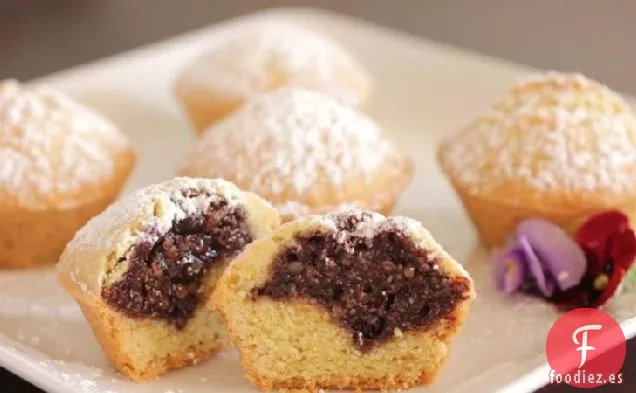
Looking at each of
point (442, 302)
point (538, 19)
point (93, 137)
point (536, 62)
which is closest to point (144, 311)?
point (442, 302)

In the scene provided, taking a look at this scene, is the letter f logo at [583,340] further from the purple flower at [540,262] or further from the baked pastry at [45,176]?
the baked pastry at [45,176]

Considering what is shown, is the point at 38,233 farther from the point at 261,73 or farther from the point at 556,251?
the point at 556,251

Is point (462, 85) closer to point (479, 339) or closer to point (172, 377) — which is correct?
point (479, 339)

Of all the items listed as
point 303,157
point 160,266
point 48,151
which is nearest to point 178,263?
point 160,266

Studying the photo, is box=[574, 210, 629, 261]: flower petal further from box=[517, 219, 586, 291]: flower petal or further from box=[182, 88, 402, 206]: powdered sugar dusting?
box=[182, 88, 402, 206]: powdered sugar dusting

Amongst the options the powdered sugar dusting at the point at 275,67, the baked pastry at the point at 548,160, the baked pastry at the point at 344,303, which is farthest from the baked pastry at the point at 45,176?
the baked pastry at the point at 548,160

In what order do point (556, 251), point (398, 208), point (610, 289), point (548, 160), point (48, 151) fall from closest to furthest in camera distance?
point (610, 289), point (556, 251), point (548, 160), point (48, 151), point (398, 208)
